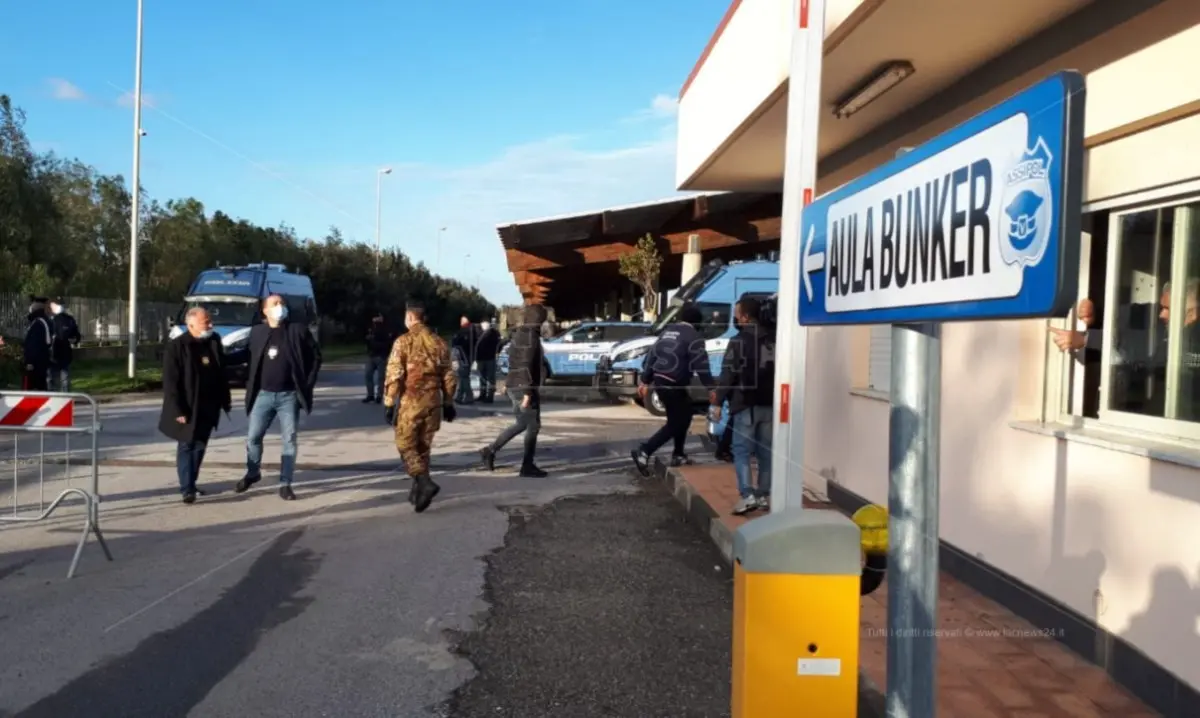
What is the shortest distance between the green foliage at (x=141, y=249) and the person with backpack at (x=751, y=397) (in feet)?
30.2

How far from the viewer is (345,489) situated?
389 inches

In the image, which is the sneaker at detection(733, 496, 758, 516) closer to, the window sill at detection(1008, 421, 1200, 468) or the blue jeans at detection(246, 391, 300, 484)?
the window sill at detection(1008, 421, 1200, 468)

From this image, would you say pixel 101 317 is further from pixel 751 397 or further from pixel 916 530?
pixel 916 530

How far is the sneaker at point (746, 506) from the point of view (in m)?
7.92

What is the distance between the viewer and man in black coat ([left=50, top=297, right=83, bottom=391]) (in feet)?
54.6

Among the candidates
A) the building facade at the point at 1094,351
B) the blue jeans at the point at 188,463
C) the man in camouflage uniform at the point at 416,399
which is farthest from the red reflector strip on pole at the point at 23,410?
the building facade at the point at 1094,351

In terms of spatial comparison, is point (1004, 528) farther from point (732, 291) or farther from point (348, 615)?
point (732, 291)

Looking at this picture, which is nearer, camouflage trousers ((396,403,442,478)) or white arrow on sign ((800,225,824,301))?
white arrow on sign ((800,225,824,301))

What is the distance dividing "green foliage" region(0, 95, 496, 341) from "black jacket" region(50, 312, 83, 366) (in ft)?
20.2

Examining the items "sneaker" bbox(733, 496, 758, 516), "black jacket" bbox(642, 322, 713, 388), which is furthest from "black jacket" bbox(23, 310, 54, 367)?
"sneaker" bbox(733, 496, 758, 516)

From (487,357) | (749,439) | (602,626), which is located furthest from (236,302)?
(602,626)

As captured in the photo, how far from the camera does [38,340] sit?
1616 cm

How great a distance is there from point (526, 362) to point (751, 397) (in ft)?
10.8

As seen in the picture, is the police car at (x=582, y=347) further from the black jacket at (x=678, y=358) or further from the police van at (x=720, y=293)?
the black jacket at (x=678, y=358)
